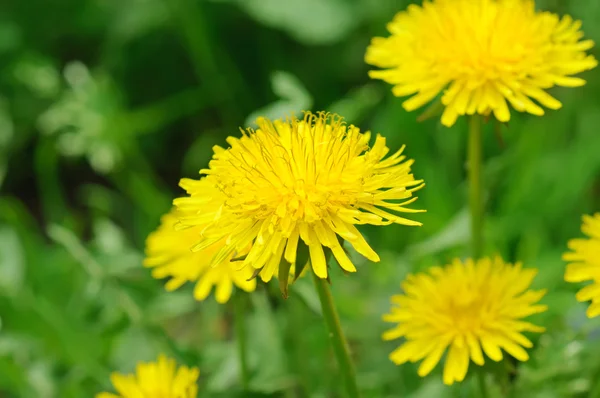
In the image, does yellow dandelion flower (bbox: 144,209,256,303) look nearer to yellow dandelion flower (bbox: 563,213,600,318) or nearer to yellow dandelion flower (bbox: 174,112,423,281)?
yellow dandelion flower (bbox: 174,112,423,281)

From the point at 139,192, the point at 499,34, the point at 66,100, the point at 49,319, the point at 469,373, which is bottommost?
the point at 469,373

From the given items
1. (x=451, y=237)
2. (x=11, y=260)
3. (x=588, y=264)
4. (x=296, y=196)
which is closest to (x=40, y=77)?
(x=11, y=260)

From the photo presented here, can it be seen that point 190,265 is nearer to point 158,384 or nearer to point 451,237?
point 158,384

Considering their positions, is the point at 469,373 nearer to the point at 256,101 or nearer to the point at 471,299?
the point at 471,299

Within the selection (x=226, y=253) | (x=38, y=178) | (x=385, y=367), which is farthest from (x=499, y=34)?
(x=38, y=178)

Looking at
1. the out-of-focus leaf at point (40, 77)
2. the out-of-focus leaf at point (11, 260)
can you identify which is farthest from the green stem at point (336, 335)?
the out-of-focus leaf at point (40, 77)

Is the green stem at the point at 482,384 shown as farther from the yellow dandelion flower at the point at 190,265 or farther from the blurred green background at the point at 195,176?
the yellow dandelion flower at the point at 190,265

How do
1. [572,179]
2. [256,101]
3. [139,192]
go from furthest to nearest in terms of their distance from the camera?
[256,101] < [139,192] < [572,179]
